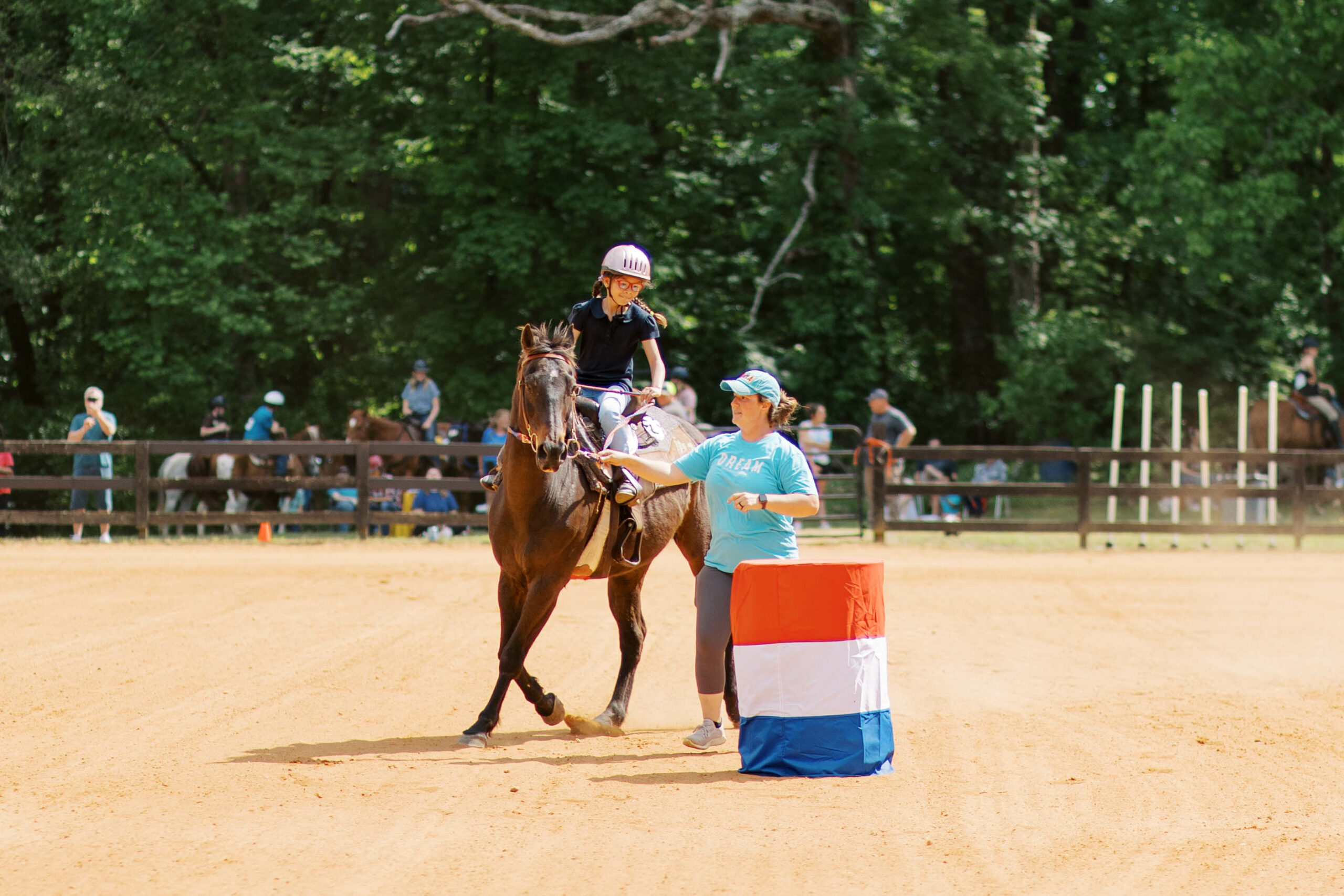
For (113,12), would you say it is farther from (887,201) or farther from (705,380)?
(887,201)

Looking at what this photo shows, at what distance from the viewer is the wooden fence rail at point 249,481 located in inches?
784

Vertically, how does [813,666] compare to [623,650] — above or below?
above

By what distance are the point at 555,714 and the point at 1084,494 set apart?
13.8 m

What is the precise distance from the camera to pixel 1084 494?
2058 cm

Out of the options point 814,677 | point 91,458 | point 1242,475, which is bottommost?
point 814,677

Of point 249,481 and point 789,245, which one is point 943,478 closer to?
point 789,245

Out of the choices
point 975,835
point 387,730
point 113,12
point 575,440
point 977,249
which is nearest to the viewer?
point 975,835

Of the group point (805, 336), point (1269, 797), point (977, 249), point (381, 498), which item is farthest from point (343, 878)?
point (977, 249)

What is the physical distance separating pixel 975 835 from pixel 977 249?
1173 inches

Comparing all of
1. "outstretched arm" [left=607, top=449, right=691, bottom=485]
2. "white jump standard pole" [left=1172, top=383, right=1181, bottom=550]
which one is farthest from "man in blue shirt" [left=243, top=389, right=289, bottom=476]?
"outstretched arm" [left=607, top=449, right=691, bottom=485]

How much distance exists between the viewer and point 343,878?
5.24 metres

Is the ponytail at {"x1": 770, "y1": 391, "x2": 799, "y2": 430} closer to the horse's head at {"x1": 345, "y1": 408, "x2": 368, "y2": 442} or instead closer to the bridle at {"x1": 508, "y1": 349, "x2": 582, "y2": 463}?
the bridle at {"x1": 508, "y1": 349, "x2": 582, "y2": 463}

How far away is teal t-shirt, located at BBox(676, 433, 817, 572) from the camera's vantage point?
7250mm

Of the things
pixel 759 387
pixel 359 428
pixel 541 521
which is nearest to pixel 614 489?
pixel 541 521
